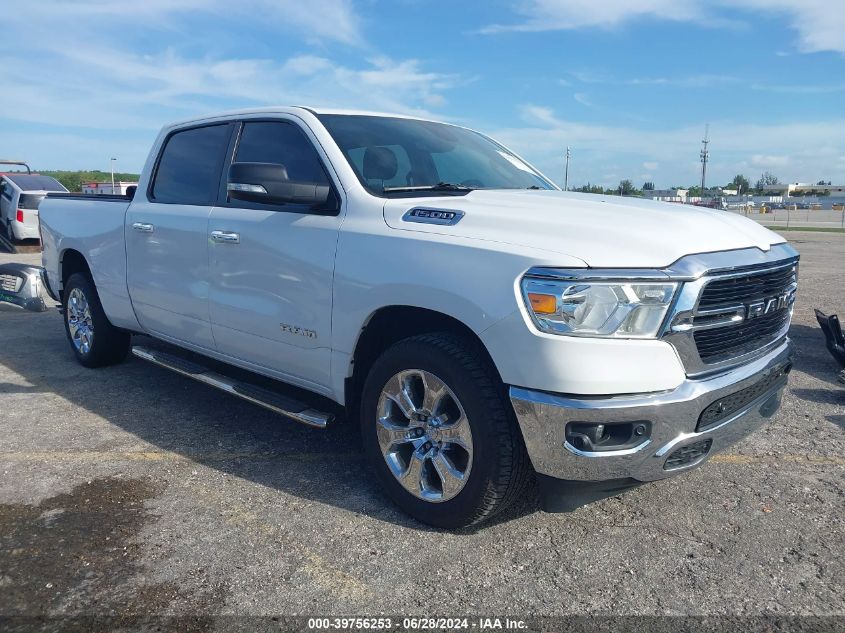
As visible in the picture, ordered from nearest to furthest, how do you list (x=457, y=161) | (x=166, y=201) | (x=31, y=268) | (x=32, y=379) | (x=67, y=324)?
(x=457, y=161) < (x=166, y=201) < (x=32, y=379) < (x=67, y=324) < (x=31, y=268)

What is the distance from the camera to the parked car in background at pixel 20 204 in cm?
1491

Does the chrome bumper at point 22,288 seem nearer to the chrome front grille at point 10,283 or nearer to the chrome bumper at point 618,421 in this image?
the chrome front grille at point 10,283

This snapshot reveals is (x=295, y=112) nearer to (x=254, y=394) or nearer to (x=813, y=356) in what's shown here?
(x=254, y=394)

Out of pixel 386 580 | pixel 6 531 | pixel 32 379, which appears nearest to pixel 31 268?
pixel 32 379

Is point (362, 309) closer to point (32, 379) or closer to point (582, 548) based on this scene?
point (582, 548)

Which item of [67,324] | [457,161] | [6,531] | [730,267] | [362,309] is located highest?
[457,161]

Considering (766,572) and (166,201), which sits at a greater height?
(166,201)

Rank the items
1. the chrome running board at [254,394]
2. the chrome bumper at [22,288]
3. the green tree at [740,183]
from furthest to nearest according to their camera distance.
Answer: the green tree at [740,183] → the chrome bumper at [22,288] → the chrome running board at [254,394]

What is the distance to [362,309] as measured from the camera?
130 inches

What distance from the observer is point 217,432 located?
4.52 m

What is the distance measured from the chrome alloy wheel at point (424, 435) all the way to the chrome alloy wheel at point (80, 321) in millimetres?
3620

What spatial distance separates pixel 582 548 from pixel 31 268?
6.13 m

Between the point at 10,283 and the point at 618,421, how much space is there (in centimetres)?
628

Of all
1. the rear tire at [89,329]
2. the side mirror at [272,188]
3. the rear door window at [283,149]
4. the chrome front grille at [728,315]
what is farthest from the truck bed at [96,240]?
the chrome front grille at [728,315]
